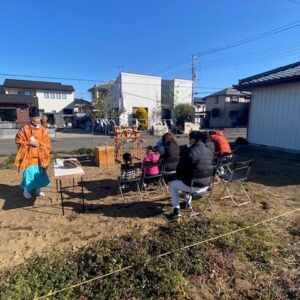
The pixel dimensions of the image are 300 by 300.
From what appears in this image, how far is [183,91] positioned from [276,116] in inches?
962

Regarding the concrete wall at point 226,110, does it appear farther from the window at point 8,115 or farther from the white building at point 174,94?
the window at point 8,115

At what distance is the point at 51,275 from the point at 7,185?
13.3 feet

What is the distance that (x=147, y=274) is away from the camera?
2.51 m

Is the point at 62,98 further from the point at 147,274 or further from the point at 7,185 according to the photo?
the point at 147,274

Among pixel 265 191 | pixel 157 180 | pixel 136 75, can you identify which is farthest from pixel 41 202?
pixel 136 75

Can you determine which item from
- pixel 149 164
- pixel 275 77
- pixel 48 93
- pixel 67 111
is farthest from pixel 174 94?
pixel 149 164

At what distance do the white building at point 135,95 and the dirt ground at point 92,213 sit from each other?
23215 millimetres

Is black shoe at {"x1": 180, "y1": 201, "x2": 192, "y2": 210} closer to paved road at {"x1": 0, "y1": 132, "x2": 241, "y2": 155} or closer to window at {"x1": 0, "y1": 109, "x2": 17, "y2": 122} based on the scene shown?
paved road at {"x1": 0, "y1": 132, "x2": 241, "y2": 155}

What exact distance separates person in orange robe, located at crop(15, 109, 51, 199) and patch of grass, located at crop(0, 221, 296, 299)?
226 centimetres

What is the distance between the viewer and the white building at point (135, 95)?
28.9 m

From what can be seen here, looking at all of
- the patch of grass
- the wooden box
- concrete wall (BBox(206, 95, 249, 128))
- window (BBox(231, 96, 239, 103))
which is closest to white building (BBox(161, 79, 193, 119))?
concrete wall (BBox(206, 95, 249, 128))

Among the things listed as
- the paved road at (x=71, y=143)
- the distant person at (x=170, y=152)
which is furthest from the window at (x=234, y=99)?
the distant person at (x=170, y=152)

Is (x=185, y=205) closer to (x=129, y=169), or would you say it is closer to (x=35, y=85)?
(x=129, y=169)

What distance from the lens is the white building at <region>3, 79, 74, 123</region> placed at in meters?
36.0
